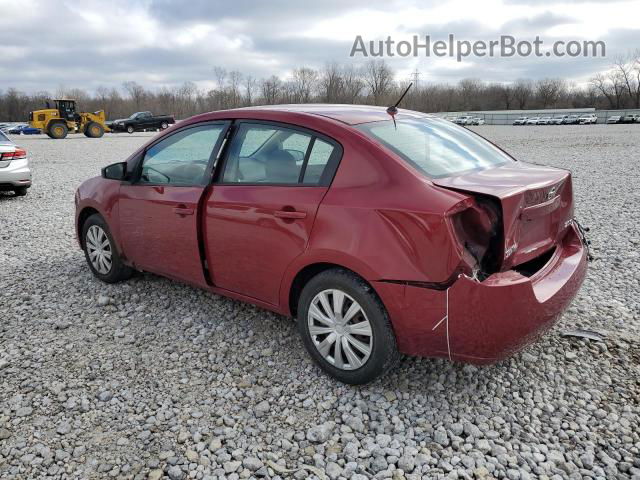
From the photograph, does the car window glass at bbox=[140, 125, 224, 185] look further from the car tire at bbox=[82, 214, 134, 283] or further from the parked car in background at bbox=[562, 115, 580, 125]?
the parked car in background at bbox=[562, 115, 580, 125]

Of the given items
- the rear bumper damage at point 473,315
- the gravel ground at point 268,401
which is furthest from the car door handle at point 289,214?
the gravel ground at point 268,401

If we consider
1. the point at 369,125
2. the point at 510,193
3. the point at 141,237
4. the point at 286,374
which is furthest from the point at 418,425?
the point at 141,237

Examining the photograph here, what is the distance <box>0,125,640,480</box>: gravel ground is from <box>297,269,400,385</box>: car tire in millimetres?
164

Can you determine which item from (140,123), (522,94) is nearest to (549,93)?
(522,94)

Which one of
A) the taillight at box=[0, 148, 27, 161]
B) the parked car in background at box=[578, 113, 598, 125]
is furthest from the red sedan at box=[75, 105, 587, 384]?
the parked car in background at box=[578, 113, 598, 125]

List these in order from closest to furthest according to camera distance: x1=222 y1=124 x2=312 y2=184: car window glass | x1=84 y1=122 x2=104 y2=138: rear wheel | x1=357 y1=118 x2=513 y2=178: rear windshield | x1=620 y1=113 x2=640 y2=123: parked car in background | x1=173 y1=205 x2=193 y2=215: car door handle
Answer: x1=357 y1=118 x2=513 y2=178: rear windshield, x1=222 y1=124 x2=312 y2=184: car window glass, x1=173 y1=205 x2=193 y2=215: car door handle, x1=84 y1=122 x2=104 y2=138: rear wheel, x1=620 y1=113 x2=640 y2=123: parked car in background

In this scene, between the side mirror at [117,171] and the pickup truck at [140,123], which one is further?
the pickup truck at [140,123]

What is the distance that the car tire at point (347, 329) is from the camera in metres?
2.78

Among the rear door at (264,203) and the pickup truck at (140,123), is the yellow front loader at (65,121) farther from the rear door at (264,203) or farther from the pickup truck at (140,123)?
the rear door at (264,203)

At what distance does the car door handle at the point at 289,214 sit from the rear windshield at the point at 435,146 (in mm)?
624

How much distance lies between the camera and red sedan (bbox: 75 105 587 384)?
256 cm

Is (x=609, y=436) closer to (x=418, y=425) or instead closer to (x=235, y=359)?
(x=418, y=425)

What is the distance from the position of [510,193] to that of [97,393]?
263cm

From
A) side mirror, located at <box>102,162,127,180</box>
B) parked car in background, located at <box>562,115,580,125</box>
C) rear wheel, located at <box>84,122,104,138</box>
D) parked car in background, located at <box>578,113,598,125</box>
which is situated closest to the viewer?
side mirror, located at <box>102,162,127,180</box>
